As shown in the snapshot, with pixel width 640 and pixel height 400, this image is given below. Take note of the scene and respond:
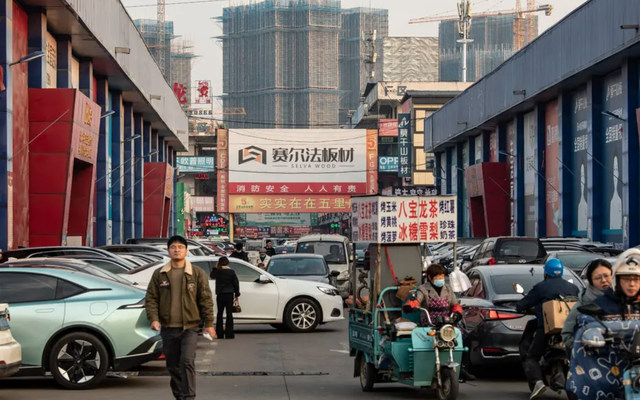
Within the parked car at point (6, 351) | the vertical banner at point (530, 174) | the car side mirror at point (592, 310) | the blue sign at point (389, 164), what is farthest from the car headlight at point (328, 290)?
the blue sign at point (389, 164)

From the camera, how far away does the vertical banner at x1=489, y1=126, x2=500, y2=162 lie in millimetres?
66131

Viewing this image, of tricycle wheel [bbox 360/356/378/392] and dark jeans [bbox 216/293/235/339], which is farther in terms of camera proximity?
dark jeans [bbox 216/293/235/339]

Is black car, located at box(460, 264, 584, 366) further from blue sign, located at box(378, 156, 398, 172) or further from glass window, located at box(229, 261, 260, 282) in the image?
blue sign, located at box(378, 156, 398, 172)

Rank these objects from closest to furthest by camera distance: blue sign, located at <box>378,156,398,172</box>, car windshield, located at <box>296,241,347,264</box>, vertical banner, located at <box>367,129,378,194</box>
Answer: car windshield, located at <box>296,241,347,264</box>
vertical banner, located at <box>367,129,378,194</box>
blue sign, located at <box>378,156,398,172</box>

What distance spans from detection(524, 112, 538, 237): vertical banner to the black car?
41284 mm

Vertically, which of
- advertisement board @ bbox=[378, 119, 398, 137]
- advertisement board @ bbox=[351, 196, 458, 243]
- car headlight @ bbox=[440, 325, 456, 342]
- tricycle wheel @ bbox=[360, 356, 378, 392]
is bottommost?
tricycle wheel @ bbox=[360, 356, 378, 392]

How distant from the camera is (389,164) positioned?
10112 cm

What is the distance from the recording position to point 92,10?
3959 cm

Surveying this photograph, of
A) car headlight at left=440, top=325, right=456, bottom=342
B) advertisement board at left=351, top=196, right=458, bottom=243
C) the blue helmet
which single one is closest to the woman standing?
the blue helmet

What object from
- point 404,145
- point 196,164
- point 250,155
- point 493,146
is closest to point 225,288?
point 493,146

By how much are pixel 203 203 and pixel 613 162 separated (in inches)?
3053

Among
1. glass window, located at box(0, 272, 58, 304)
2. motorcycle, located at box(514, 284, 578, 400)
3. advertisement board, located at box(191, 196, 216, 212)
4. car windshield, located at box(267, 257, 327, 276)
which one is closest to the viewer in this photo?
motorcycle, located at box(514, 284, 578, 400)

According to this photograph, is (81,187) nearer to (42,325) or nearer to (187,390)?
(42,325)

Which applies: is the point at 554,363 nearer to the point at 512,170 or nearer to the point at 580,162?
the point at 580,162
